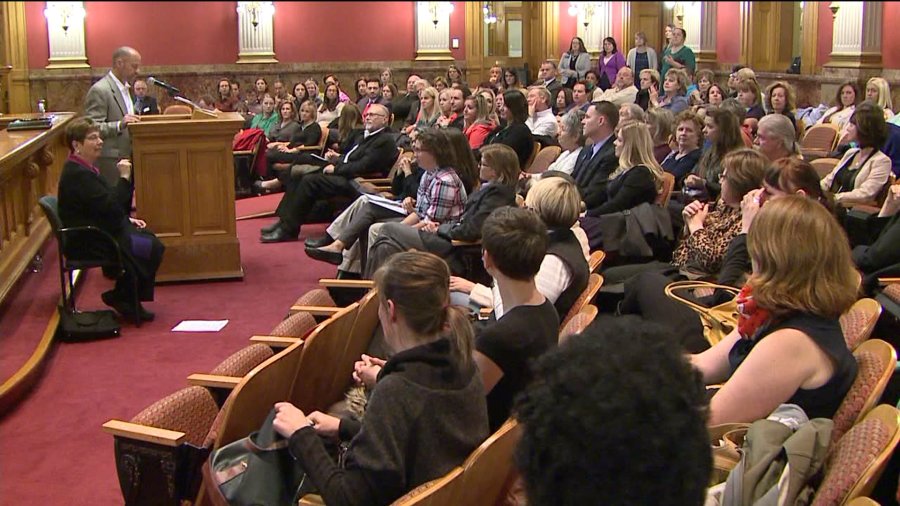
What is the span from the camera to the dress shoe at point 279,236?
23.7ft

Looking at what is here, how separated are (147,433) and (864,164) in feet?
12.6

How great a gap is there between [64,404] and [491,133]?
153 inches

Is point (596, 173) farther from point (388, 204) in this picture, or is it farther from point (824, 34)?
point (824, 34)

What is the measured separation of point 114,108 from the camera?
6.32 metres

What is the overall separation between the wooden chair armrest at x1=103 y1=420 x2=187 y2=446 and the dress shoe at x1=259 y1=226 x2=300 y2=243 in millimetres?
4828

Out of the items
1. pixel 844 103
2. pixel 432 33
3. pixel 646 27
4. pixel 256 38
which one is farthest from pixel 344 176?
pixel 646 27

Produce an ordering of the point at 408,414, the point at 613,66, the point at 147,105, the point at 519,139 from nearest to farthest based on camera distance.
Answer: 1. the point at 408,414
2. the point at 519,139
3. the point at 147,105
4. the point at 613,66

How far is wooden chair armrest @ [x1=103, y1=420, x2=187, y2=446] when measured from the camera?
2361 millimetres

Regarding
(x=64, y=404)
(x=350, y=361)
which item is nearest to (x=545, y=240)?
(x=350, y=361)

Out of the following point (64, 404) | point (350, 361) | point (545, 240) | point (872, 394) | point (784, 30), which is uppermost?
point (784, 30)

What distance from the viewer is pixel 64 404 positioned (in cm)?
397

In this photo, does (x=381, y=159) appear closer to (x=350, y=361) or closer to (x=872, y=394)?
(x=350, y=361)

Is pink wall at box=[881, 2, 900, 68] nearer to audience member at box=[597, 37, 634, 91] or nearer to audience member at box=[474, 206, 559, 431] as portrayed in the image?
audience member at box=[597, 37, 634, 91]

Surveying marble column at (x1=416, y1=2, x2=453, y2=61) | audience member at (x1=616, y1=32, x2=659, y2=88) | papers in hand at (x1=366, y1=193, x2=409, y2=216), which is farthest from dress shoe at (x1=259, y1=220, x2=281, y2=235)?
marble column at (x1=416, y1=2, x2=453, y2=61)
